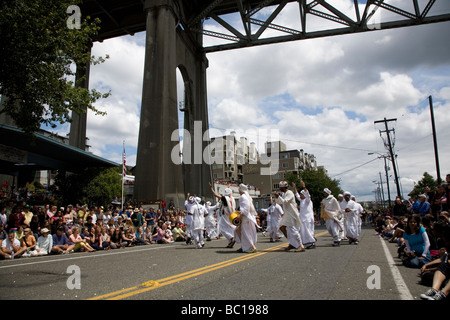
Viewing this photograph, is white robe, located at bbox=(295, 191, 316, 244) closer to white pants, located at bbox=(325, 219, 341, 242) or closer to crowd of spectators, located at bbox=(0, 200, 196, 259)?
white pants, located at bbox=(325, 219, 341, 242)

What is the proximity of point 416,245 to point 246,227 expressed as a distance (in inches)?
182

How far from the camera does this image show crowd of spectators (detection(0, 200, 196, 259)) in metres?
11.8

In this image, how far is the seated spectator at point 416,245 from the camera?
23.9ft

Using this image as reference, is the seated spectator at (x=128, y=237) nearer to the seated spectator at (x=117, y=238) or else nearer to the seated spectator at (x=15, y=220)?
the seated spectator at (x=117, y=238)

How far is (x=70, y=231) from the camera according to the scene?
44.1ft

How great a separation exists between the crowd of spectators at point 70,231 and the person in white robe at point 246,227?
6.33 m

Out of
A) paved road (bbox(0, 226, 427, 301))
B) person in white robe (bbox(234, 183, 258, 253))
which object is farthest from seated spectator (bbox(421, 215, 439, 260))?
person in white robe (bbox(234, 183, 258, 253))

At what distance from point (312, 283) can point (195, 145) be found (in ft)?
101

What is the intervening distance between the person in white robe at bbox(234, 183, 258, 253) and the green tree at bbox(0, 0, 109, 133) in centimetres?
724

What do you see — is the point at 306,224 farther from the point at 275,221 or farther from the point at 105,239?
the point at 105,239

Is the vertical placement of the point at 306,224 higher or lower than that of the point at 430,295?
higher

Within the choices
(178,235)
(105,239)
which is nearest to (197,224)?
(105,239)
